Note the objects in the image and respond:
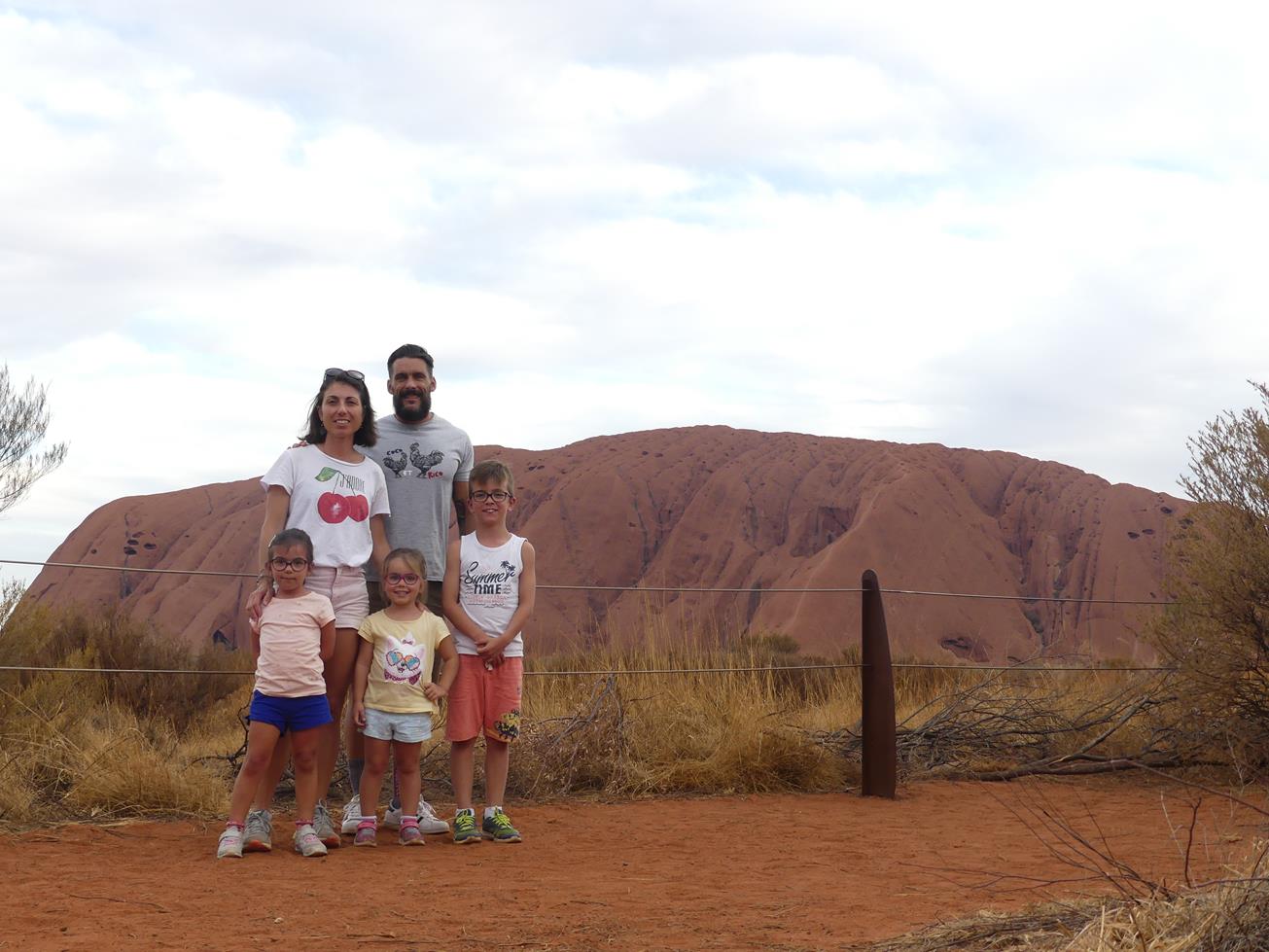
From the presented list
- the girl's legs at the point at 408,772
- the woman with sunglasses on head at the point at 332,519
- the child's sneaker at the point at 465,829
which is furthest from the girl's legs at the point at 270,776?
the child's sneaker at the point at 465,829

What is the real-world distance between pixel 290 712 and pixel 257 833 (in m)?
0.53

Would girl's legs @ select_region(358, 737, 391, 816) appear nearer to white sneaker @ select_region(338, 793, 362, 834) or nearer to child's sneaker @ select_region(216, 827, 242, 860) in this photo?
white sneaker @ select_region(338, 793, 362, 834)

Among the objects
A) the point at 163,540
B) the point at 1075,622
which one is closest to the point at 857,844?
the point at 1075,622

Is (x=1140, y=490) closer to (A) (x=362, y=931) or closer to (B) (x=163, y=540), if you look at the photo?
(B) (x=163, y=540)

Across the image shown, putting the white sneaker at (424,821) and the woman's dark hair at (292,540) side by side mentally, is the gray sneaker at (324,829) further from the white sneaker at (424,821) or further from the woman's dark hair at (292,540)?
the woman's dark hair at (292,540)

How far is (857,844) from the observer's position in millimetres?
5492

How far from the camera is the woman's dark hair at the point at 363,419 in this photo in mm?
5262

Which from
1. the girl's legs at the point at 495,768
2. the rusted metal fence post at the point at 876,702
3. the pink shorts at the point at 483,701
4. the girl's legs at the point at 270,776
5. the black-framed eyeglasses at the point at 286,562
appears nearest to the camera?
the black-framed eyeglasses at the point at 286,562

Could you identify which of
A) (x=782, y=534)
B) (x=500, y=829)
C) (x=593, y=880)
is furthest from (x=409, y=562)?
(x=782, y=534)

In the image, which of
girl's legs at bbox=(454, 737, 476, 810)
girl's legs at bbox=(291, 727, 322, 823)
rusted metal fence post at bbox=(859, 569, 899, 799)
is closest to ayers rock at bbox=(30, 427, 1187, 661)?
rusted metal fence post at bbox=(859, 569, 899, 799)

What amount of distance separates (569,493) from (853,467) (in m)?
10.1

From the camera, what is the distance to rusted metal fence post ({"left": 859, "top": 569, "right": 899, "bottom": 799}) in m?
6.93

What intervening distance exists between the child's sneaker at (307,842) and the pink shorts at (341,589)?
0.83 meters

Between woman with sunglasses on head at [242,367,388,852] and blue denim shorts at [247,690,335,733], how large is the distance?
0.17 m
